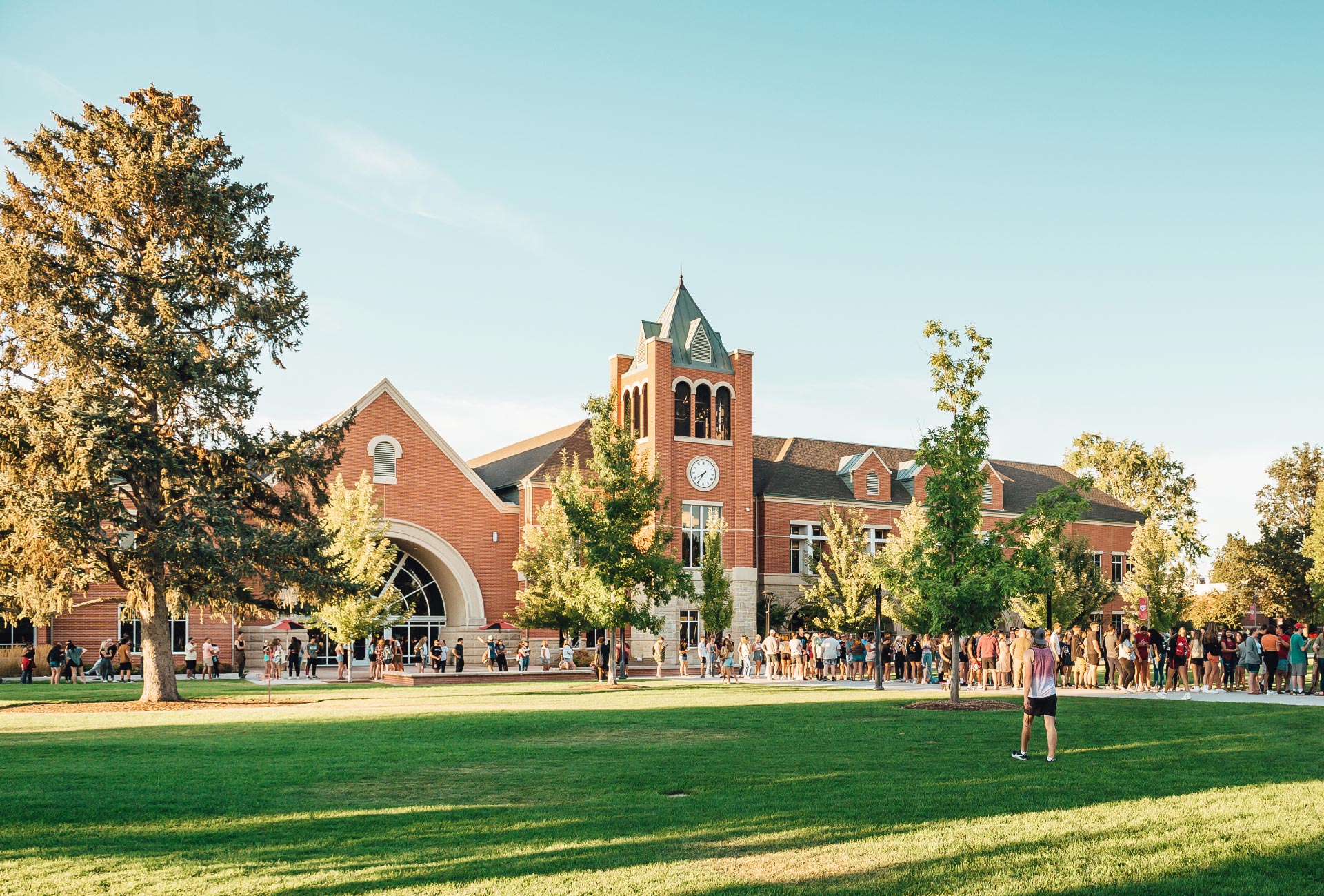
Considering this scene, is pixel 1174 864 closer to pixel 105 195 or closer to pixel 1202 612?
pixel 105 195

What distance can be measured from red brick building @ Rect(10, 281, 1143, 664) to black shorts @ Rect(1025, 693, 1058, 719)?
32.7 metres

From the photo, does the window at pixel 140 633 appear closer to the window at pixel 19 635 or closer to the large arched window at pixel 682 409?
the window at pixel 19 635

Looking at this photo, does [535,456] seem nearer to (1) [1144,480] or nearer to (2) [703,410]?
(2) [703,410]

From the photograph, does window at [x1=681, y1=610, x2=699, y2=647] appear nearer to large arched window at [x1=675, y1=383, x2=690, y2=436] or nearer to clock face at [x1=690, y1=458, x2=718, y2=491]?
clock face at [x1=690, y1=458, x2=718, y2=491]

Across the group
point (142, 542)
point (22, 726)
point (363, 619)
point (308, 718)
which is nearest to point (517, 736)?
point (308, 718)

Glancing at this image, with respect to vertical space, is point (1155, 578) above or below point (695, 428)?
below

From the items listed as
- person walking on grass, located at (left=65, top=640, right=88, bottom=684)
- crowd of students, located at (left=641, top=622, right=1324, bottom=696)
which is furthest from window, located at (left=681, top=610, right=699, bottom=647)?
person walking on grass, located at (left=65, top=640, right=88, bottom=684)

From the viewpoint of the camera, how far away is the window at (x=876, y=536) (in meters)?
59.2

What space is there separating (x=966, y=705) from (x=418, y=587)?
1306 inches

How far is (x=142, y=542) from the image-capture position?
25203mm

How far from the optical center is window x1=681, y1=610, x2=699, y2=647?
52406mm

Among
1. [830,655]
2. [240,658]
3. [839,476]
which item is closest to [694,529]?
[839,476]

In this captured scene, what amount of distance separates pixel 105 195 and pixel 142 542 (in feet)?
24.2

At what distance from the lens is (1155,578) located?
173ft
